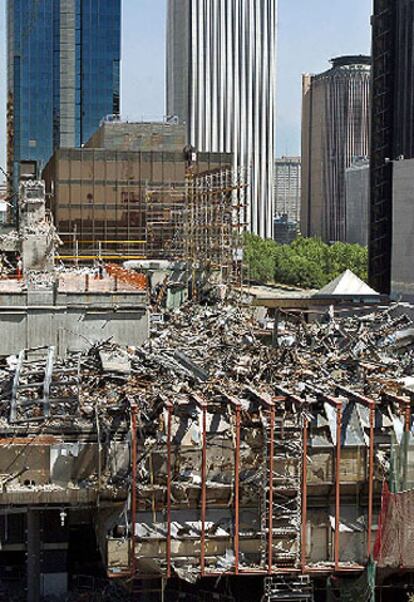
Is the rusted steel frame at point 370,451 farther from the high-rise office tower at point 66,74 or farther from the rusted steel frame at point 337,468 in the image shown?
the high-rise office tower at point 66,74

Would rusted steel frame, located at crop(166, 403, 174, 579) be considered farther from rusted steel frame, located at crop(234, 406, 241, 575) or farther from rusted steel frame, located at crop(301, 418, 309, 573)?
rusted steel frame, located at crop(301, 418, 309, 573)

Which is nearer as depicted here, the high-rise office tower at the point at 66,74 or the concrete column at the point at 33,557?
the concrete column at the point at 33,557

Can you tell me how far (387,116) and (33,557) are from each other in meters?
55.8

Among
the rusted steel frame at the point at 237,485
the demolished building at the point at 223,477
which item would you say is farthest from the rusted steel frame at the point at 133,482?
the rusted steel frame at the point at 237,485

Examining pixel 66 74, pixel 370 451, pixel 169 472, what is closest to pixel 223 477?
pixel 169 472

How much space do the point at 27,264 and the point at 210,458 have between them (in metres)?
24.8

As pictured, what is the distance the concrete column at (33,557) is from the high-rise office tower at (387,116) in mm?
47200

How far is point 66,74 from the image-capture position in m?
164

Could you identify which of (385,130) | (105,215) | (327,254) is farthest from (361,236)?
(105,215)

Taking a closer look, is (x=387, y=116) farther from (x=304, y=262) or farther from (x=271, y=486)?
(x=271, y=486)

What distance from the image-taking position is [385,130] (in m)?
72.2

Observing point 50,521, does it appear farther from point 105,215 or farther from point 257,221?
point 257,221

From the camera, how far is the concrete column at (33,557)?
72.2 feet

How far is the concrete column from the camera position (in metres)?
22.0
